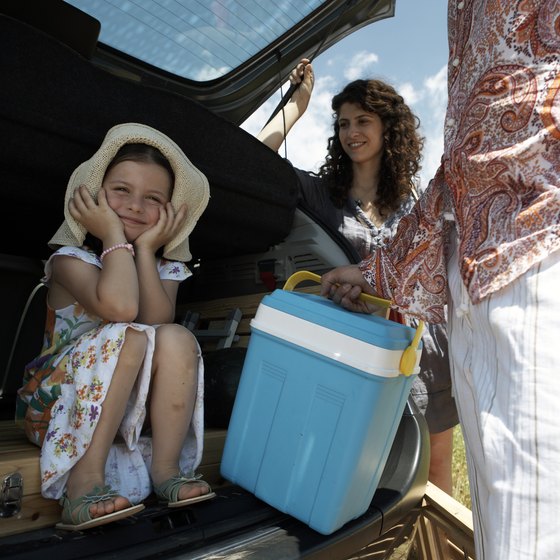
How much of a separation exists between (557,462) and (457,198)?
457mm

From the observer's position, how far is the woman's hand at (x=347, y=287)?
55.6 inches

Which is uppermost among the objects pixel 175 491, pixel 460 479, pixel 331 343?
pixel 331 343

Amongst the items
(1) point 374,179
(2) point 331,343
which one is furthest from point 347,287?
(1) point 374,179

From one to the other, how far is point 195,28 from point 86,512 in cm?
162

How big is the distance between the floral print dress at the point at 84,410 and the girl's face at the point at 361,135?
1.66 metres

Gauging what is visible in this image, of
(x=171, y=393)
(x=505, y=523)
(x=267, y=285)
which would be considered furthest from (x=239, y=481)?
(x=267, y=285)

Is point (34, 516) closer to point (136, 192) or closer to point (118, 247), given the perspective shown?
point (118, 247)

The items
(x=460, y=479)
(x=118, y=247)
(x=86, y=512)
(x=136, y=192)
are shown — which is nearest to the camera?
(x=86, y=512)

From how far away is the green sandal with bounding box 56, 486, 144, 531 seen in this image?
1.20 m

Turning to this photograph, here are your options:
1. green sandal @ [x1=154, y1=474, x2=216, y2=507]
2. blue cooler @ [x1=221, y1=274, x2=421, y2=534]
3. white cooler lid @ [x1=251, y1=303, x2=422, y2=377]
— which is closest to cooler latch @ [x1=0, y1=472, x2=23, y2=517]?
green sandal @ [x1=154, y1=474, x2=216, y2=507]

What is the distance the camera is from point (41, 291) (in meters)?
2.16

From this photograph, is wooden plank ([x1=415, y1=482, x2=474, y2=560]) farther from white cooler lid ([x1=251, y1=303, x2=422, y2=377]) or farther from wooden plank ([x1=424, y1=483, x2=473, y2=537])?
white cooler lid ([x1=251, y1=303, x2=422, y2=377])

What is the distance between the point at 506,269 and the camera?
0.94 meters

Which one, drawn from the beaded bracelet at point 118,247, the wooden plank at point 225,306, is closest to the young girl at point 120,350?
the beaded bracelet at point 118,247
